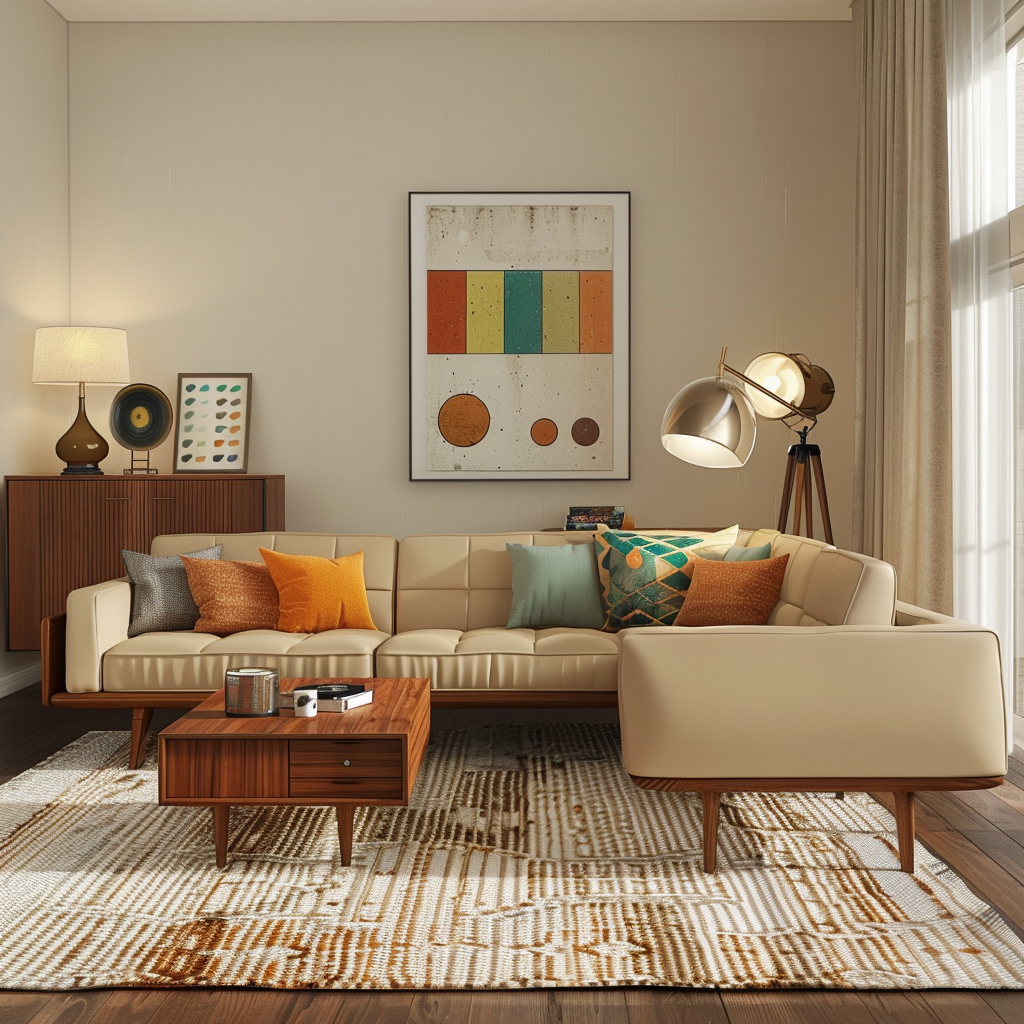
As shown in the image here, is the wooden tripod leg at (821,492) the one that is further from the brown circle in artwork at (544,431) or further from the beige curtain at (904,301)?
the brown circle in artwork at (544,431)

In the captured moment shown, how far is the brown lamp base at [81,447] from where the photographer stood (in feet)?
15.5

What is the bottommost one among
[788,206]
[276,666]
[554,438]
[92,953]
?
[92,953]

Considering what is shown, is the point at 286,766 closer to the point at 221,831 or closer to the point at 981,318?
the point at 221,831

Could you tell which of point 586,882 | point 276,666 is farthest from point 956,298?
point 276,666

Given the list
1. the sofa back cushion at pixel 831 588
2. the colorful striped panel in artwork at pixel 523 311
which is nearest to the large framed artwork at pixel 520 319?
the colorful striped panel in artwork at pixel 523 311

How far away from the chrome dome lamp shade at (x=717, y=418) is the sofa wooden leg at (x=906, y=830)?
956mm

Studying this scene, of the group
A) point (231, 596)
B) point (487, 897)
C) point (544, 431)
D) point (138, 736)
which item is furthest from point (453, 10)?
point (487, 897)

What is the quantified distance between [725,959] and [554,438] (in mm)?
3350

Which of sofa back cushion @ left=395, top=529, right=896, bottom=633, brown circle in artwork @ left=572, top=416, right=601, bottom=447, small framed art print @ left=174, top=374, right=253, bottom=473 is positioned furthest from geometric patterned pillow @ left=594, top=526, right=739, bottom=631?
small framed art print @ left=174, top=374, right=253, bottom=473

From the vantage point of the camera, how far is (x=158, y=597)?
3.66 meters

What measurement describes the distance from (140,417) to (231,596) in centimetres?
174

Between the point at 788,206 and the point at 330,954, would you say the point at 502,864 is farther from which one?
the point at 788,206

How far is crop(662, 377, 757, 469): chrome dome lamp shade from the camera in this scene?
2.70m

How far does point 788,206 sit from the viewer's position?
508cm
